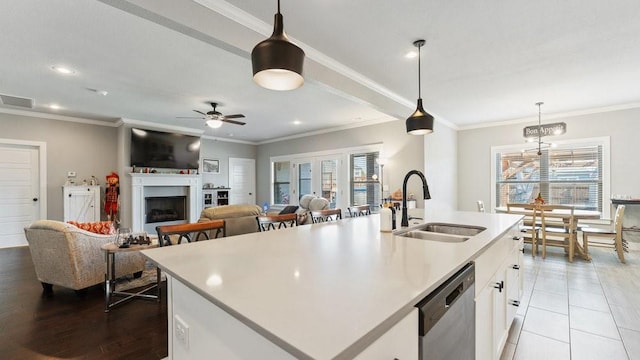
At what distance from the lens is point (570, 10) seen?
230 cm

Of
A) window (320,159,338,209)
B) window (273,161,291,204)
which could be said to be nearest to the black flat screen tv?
window (273,161,291,204)

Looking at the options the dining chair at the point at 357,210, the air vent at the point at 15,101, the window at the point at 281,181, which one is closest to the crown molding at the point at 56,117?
the air vent at the point at 15,101

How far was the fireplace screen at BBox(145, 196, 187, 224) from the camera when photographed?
6.69 meters

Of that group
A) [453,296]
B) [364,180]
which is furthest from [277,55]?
[364,180]

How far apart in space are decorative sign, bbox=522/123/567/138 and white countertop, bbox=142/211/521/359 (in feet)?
16.0

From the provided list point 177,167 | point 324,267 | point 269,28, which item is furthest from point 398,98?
point 177,167

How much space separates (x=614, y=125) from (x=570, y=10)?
4.27 m

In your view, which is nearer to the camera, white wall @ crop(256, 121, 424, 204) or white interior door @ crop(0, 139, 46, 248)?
white interior door @ crop(0, 139, 46, 248)

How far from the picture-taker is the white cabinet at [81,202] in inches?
228

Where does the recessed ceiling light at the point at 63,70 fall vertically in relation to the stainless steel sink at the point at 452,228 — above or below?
above

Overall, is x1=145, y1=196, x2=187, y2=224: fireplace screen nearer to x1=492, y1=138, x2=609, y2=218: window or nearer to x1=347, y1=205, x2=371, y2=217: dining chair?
x1=347, y1=205, x2=371, y2=217: dining chair

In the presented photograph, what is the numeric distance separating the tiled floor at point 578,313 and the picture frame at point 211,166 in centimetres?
755

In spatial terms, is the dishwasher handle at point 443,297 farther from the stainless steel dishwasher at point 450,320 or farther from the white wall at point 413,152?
the white wall at point 413,152

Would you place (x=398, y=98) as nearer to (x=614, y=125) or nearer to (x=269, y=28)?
(x=269, y=28)
